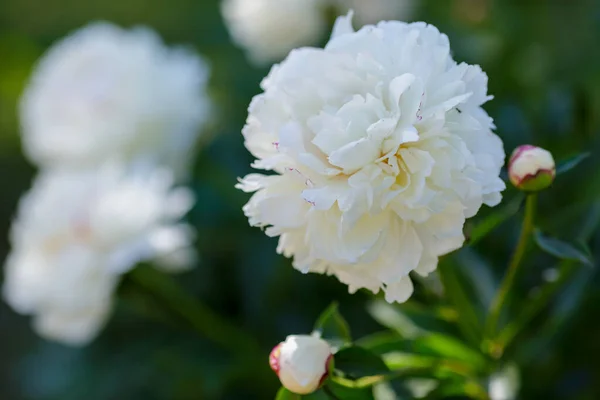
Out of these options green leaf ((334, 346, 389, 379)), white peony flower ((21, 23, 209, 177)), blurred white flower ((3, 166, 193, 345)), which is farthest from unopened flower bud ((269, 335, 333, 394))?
white peony flower ((21, 23, 209, 177))

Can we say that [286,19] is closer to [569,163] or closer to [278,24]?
[278,24]

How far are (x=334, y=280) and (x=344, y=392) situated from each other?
52 centimetres

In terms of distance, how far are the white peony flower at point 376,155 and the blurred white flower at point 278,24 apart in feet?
2.29

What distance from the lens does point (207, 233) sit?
120cm

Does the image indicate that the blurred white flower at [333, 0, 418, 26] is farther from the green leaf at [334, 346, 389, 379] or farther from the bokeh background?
the green leaf at [334, 346, 389, 379]

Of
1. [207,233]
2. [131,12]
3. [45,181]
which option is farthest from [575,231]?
[131,12]

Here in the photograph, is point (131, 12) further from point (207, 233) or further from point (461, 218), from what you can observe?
point (461, 218)

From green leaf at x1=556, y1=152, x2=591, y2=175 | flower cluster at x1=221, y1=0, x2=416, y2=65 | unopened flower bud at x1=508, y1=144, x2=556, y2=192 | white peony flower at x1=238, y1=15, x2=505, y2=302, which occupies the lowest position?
green leaf at x1=556, y1=152, x2=591, y2=175

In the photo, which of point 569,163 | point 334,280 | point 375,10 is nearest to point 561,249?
point 569,163

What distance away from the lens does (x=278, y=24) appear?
125 cm

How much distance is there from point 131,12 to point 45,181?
0.95 meters

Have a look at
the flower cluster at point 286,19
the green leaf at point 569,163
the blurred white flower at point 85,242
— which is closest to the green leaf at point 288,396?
the green leaf at point 569,163

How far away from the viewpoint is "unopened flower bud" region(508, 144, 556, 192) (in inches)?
21.8

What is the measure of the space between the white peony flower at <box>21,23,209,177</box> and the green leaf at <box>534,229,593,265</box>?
27.5 inches
